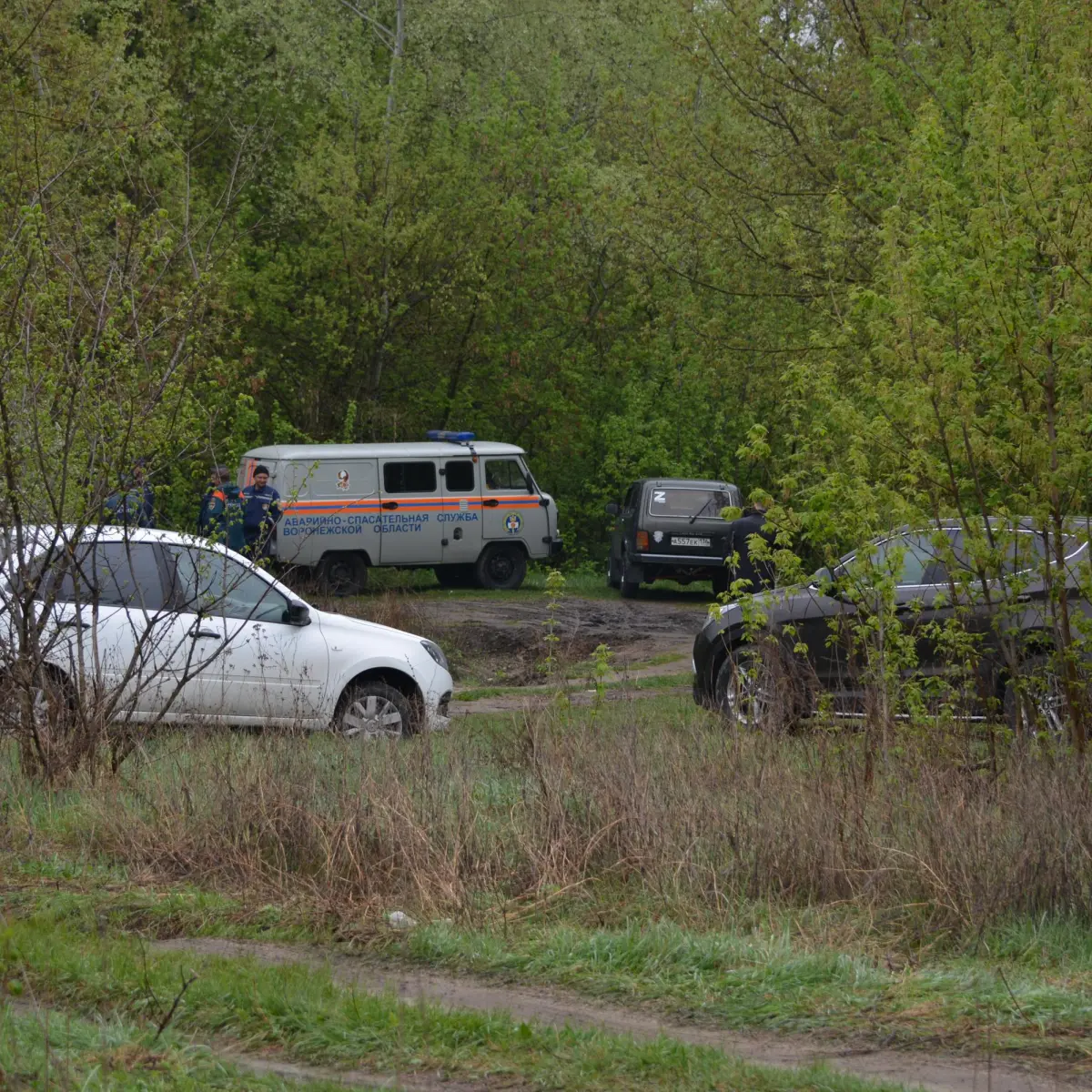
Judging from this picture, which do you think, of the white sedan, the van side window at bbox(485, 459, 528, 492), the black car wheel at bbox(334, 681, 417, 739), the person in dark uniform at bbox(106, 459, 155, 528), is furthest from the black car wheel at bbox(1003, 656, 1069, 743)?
the van side window at bbox(485, 459, 528, 492)

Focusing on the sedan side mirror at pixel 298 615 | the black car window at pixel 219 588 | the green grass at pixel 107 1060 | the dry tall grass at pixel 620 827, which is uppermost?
the black car window at pixel 219 588

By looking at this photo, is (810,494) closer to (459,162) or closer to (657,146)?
(657,146)

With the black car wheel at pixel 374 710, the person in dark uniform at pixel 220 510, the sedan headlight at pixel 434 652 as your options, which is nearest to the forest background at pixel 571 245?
Result: the person in dark uniform at pixel 220 510

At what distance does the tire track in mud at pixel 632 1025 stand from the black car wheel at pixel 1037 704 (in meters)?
4.10

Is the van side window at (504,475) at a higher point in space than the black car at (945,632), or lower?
higher

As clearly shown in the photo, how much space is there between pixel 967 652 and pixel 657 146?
1373 cm

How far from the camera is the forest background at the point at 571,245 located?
9.26 meters

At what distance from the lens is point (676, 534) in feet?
85.6

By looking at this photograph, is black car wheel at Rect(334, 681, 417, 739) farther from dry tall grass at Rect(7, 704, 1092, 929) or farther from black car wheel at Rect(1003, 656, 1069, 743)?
black car wheel at Rect(1003, 656, 1069, 743)

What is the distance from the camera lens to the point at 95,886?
7.08 meters

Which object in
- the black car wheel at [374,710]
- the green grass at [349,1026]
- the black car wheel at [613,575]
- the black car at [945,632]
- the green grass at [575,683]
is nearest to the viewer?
the green grass at [349,1026]

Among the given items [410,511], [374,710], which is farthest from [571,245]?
[374,710]

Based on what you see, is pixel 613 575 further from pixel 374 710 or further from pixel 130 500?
pixel 130 500

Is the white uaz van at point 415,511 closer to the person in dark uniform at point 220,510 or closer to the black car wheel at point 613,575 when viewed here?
the black car wheel at point 613,575
